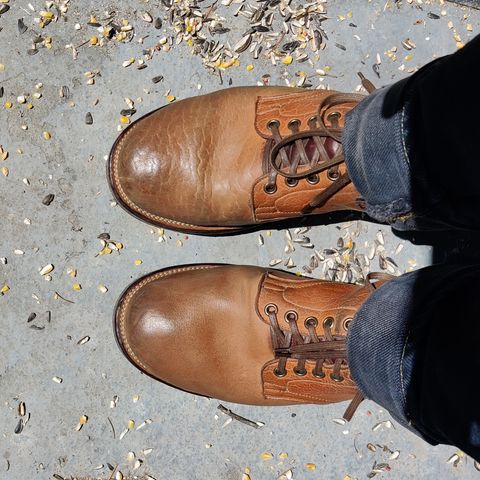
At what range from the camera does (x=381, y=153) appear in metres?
1.04

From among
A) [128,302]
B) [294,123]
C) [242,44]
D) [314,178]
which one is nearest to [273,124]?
[294,123]

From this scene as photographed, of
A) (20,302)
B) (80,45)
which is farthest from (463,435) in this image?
(80,45)

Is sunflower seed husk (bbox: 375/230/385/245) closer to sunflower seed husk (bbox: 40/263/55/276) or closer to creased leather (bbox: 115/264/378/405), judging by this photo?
creased leather (bbox: 115/264/378/405)

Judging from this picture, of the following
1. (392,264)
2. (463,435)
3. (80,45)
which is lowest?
(392,264)

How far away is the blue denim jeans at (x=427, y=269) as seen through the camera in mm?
905

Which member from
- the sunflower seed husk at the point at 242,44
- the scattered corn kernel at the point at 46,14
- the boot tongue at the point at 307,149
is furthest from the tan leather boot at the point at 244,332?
the scattered corn kernel at the point at 46,14

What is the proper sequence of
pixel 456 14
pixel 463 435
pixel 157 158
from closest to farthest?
1. pixel 463 435
2. pixel 157 158
3. pixel 456 14

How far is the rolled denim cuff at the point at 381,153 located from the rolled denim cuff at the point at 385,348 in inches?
5.6

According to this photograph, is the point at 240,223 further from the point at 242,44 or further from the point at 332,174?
the point at 242,44

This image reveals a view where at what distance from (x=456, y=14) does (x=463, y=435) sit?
3.64ft

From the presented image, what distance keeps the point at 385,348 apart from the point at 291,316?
1.09ft

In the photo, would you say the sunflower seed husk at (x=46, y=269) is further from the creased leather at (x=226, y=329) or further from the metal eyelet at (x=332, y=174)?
the metal eyelet at (x=332, y=174)

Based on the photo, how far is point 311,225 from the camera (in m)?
1.50

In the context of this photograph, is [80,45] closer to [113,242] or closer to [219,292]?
[113,242]
